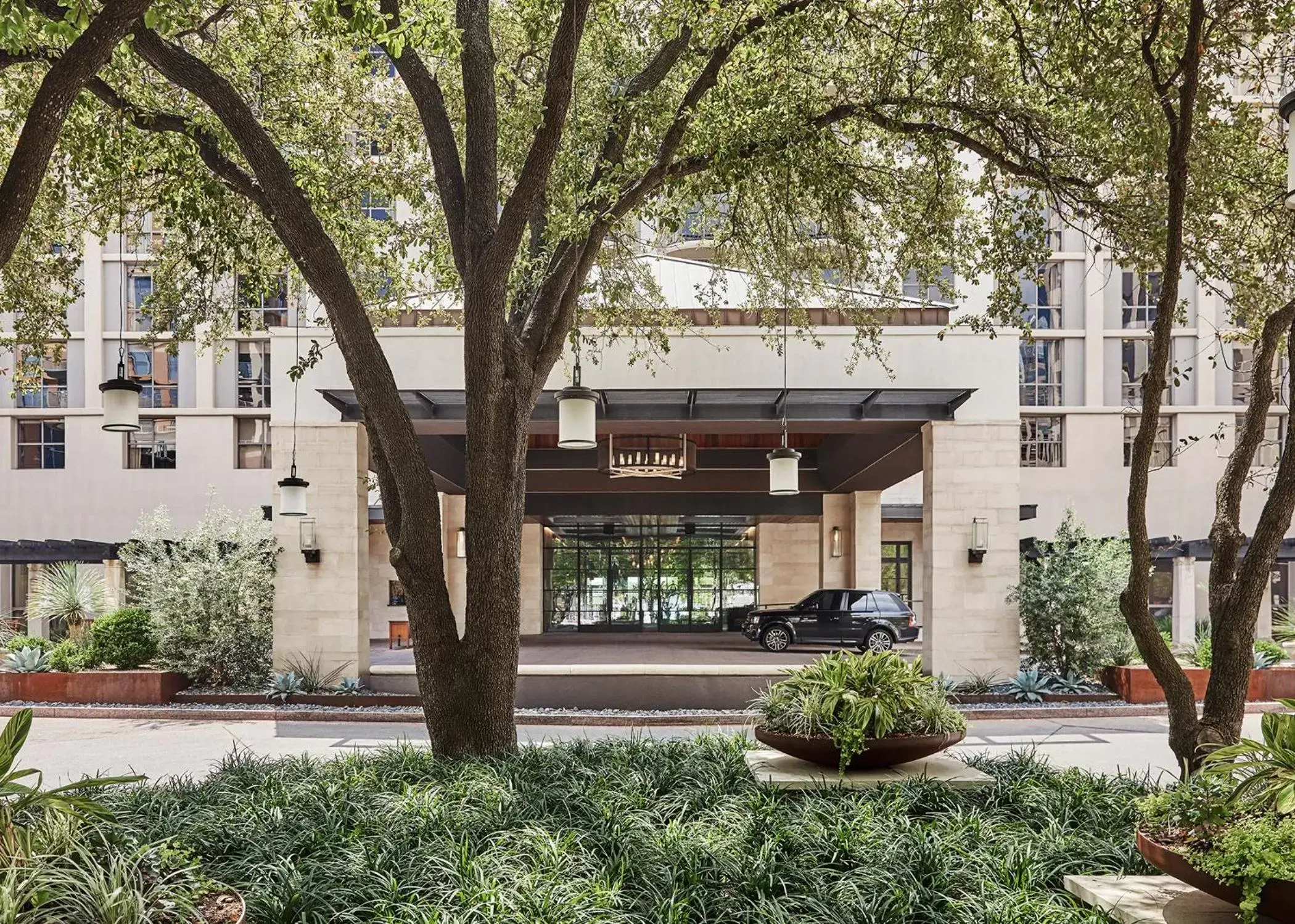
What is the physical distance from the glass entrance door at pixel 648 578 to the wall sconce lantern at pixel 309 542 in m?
14.1

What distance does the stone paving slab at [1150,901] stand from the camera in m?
3.57

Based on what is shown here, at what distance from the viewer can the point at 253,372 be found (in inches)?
1296

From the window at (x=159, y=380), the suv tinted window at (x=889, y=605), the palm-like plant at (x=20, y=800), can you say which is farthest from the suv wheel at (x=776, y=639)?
the window at (x=159, y=380)

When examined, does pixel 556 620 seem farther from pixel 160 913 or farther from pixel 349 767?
pixel 160 913

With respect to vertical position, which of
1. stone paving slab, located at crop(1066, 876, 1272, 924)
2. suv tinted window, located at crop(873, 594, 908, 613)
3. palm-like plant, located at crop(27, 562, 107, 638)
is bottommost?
suv tinted window, located at crop(873, 594, 908, 613)

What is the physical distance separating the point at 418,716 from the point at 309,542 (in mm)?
3387

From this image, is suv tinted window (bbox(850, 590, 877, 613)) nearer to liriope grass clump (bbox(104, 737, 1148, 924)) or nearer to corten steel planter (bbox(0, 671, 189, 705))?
corten steel planter (bbox(0, 671, 189, 705))

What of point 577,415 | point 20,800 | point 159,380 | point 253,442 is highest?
point 159,380

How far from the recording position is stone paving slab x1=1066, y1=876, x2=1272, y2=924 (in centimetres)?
357

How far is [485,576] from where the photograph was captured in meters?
6.80

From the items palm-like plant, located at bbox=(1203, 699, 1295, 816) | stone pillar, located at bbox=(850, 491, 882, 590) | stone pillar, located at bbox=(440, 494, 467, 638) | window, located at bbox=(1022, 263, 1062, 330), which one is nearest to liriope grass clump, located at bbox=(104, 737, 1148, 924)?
palm-like plant, located at bbox=(1203, 699, 1295, 816)

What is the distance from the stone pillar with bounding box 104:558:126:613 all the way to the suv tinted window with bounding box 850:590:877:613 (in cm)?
1367

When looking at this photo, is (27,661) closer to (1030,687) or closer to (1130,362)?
(1030,687)

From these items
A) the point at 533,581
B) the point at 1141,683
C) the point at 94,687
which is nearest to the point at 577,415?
the point at 1141,683
